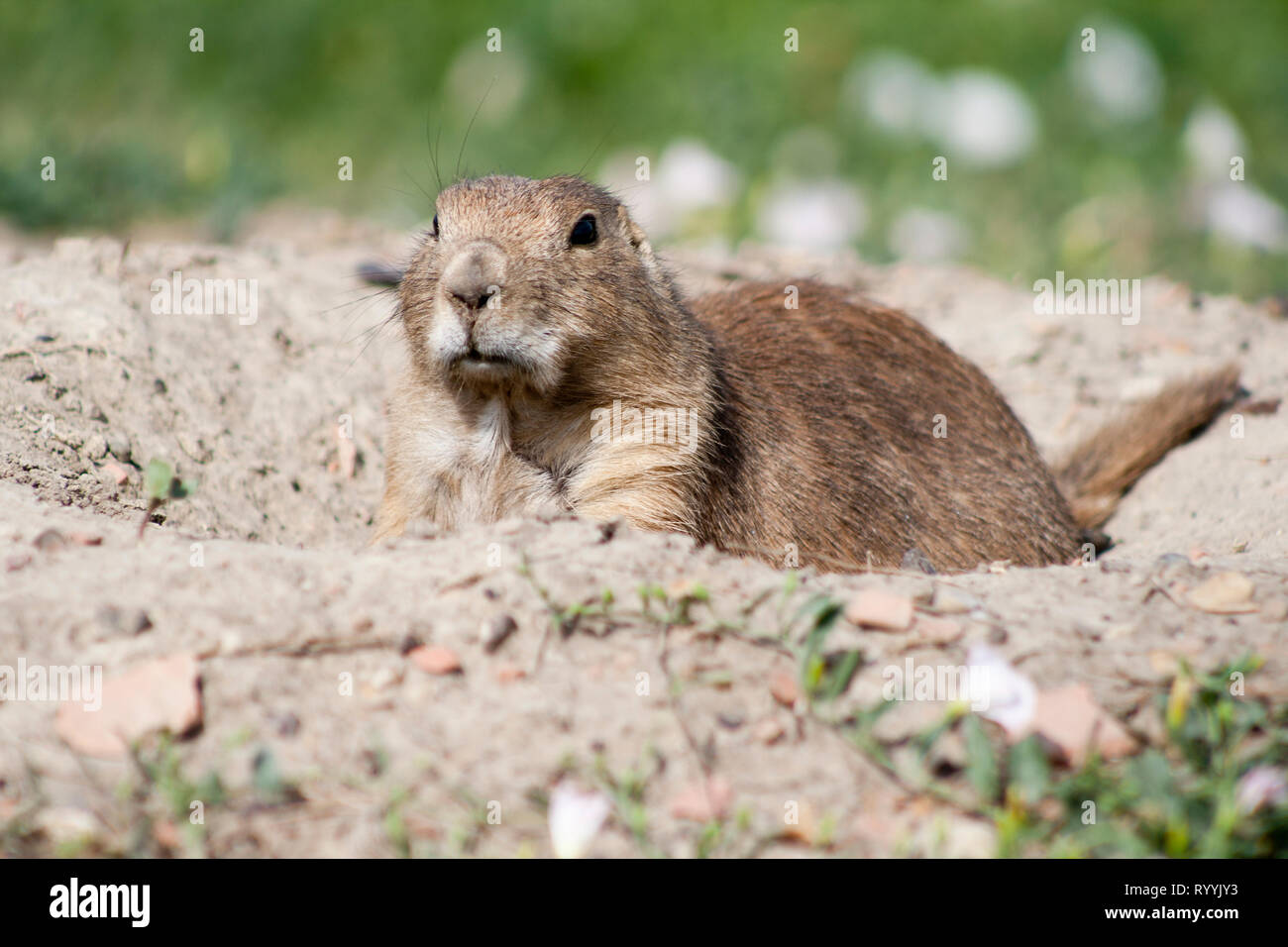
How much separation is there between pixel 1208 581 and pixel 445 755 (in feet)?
6.29

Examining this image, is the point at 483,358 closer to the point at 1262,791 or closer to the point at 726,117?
the point at 1262,791

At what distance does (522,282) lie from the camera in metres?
3.71

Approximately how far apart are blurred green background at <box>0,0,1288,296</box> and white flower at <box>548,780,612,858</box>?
5430mm

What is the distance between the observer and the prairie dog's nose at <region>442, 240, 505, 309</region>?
3.58m

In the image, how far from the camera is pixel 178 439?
467 centimetres

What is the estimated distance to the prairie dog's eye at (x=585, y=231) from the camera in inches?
161

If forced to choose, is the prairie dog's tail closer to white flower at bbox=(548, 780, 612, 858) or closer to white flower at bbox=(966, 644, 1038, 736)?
white flower at bbox=(966, 644, 1038, 736)

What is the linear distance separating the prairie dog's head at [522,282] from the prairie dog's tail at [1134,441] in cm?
207

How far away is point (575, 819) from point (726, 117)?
758 centimetres

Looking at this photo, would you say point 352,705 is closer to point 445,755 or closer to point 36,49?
point 445,755

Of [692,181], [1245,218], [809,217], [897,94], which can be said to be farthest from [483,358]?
[897,94]

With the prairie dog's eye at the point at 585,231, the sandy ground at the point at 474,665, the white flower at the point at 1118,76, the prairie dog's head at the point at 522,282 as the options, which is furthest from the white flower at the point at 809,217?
the sandy ground at the point at 474,665

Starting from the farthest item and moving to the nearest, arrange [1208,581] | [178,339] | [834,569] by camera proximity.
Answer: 1. [178,339]
2. [834,569]
3. [1208,581]

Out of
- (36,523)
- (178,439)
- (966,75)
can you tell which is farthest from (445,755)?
(966,75)
